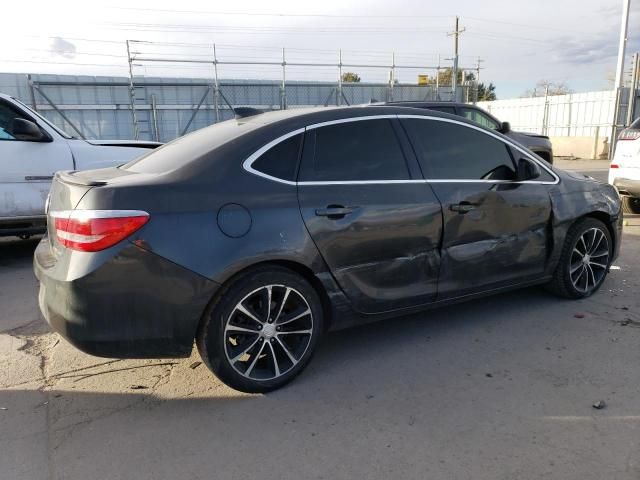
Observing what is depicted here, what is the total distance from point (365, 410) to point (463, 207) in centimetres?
164

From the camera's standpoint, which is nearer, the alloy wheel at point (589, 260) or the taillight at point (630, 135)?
the alloy wheel at point (589, 260)

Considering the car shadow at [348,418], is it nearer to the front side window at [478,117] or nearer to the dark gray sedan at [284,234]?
the dark gray sedan at [284,234]

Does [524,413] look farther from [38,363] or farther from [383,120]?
[38,363]

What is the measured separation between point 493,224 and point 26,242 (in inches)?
262

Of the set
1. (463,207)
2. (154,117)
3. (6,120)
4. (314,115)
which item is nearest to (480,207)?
(463,207)

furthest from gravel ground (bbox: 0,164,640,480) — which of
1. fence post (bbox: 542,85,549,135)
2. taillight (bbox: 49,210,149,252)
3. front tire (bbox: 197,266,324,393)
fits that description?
fence post (bbox: 542,85,549,135)

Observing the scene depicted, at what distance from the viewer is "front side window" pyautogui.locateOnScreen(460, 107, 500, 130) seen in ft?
31.8

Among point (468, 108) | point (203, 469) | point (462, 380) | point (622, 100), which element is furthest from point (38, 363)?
point (622, 100)

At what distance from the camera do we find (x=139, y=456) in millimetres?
2602

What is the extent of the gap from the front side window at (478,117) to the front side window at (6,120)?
23.7ft

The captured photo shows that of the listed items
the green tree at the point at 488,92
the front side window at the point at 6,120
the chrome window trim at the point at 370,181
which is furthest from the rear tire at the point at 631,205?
the green tree at the point at 488,92

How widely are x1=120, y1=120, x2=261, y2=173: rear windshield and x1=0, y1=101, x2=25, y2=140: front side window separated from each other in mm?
3226

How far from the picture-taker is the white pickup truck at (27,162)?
19.4 ft

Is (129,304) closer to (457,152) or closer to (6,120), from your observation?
(457,152)
